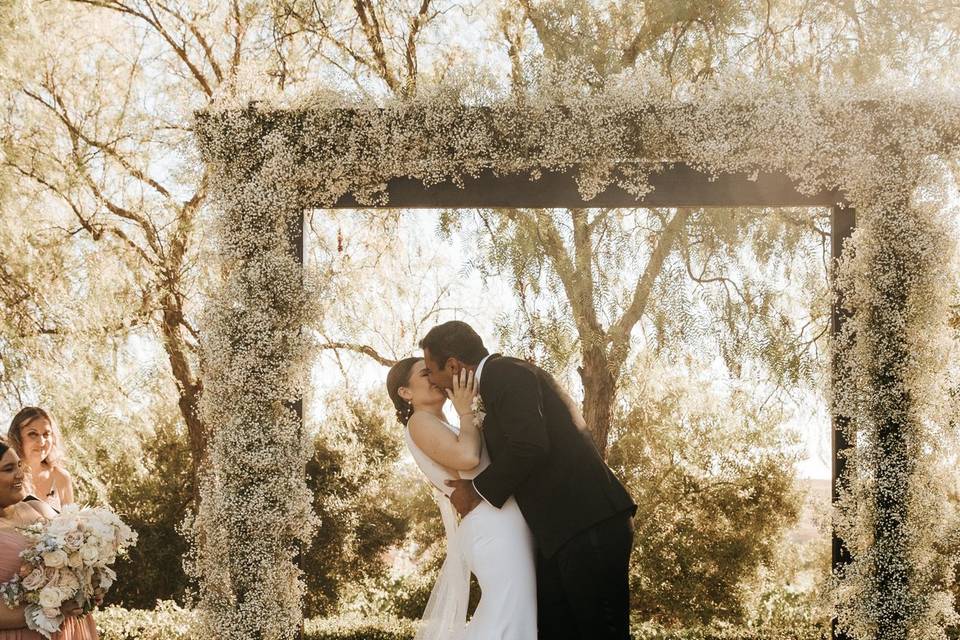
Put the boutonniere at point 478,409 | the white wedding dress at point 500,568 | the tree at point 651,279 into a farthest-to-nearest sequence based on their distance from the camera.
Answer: the tree at point 651,279 < the boutonniere at point 478,409 < the white wedding dress at point 500,568

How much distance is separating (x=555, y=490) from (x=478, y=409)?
511mm

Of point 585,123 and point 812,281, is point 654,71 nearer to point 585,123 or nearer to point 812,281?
point 585,123

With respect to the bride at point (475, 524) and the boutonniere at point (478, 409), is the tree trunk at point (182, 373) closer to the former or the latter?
the bride at point (475, 524)

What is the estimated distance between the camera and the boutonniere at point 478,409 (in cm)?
371

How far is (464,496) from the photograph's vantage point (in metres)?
3.79

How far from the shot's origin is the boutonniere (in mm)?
3705

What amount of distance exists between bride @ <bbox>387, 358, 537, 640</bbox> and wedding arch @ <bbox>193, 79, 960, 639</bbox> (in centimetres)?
78

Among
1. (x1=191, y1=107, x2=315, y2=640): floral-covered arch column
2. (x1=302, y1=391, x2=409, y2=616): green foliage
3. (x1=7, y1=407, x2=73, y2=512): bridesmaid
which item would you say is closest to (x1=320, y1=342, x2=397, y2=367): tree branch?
(x1=302, y1=391, x2=409, y2=616): green foliage

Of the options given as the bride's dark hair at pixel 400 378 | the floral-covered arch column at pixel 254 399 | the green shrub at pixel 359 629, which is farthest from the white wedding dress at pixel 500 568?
the green shrub at pixel 359 629

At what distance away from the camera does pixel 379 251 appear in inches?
338

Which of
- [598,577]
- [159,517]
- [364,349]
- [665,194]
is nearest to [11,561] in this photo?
[598,577]

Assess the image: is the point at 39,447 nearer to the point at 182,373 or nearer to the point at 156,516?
the point at 182,373

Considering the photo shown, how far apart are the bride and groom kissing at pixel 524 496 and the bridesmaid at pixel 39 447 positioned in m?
2.21

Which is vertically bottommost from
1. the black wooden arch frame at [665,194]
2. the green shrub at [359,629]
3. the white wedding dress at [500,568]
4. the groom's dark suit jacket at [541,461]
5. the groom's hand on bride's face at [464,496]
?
the green shrub at [359,629]
